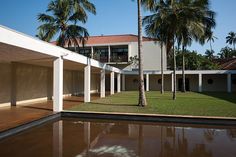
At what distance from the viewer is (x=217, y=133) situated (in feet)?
28.4

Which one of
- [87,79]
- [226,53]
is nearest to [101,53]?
[87,79]

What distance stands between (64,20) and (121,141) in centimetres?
1625

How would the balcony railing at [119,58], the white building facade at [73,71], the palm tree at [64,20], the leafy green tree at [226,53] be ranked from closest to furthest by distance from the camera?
the white building facade at [73,71] → the palm tree at [64,20] → the balcony railing at [119,58] → the leafy green tree at [226,53]

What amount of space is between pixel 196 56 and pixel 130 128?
129 ft

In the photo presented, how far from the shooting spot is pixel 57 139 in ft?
24.8

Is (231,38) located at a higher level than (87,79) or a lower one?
higher

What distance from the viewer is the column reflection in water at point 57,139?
20.3ft

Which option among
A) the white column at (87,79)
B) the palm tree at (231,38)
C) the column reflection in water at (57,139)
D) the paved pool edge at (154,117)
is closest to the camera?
the column reflection in water at (57,139)

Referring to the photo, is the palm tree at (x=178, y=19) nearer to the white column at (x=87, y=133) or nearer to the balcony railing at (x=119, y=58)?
the white column at (x=87, y=133)

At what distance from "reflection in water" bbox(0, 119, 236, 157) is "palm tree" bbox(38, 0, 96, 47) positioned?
41.4 ft

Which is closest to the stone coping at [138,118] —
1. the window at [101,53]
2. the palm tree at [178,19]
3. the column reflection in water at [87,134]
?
the column reflection in water at [87,134]

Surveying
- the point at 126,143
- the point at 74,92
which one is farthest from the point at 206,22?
the point at 126,143

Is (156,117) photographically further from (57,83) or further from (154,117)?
(57,83)

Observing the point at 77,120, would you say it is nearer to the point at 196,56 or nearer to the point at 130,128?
the point at 130,128
